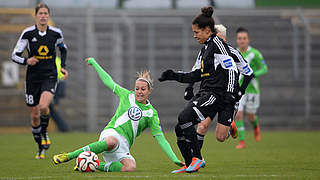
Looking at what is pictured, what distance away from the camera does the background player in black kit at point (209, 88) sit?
7.25 m

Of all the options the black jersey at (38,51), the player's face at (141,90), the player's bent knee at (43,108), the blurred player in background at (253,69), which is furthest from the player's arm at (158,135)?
the blurred player in background at (253,69)

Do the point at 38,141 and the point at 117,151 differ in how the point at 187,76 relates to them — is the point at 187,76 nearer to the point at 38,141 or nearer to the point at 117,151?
the point at 117,151

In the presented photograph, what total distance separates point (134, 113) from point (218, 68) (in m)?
1.23

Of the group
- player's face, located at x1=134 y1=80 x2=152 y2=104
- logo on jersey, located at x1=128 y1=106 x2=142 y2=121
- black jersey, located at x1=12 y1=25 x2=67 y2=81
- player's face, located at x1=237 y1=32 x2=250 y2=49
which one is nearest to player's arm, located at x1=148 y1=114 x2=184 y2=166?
logo on jersey, located at x1=128 y1=106 x2=142 y2=121

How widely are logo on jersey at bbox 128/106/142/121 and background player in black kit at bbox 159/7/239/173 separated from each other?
63 centimetres

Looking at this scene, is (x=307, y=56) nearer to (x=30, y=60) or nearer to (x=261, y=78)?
(x=261, y=78)

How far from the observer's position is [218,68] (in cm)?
735

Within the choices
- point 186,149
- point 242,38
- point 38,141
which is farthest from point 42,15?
point 242,38

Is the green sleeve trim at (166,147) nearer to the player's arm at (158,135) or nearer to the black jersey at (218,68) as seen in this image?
the player's arm at (158,135)

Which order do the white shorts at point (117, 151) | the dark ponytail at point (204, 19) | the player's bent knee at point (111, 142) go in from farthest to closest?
1. the white shorts at point (117, 151)
2. the player's bent knee at point (111, 142)
3. the dark ponytail at point (204, 19)

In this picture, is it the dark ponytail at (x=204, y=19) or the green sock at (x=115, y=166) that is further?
the green sock at (x=115, y=166)

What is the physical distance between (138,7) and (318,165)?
12.6 m

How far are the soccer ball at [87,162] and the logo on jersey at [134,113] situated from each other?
0.74 metres

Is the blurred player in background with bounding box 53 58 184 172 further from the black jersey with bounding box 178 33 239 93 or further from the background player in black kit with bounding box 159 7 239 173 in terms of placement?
the black jersey with bounding box 178 33 239 93
